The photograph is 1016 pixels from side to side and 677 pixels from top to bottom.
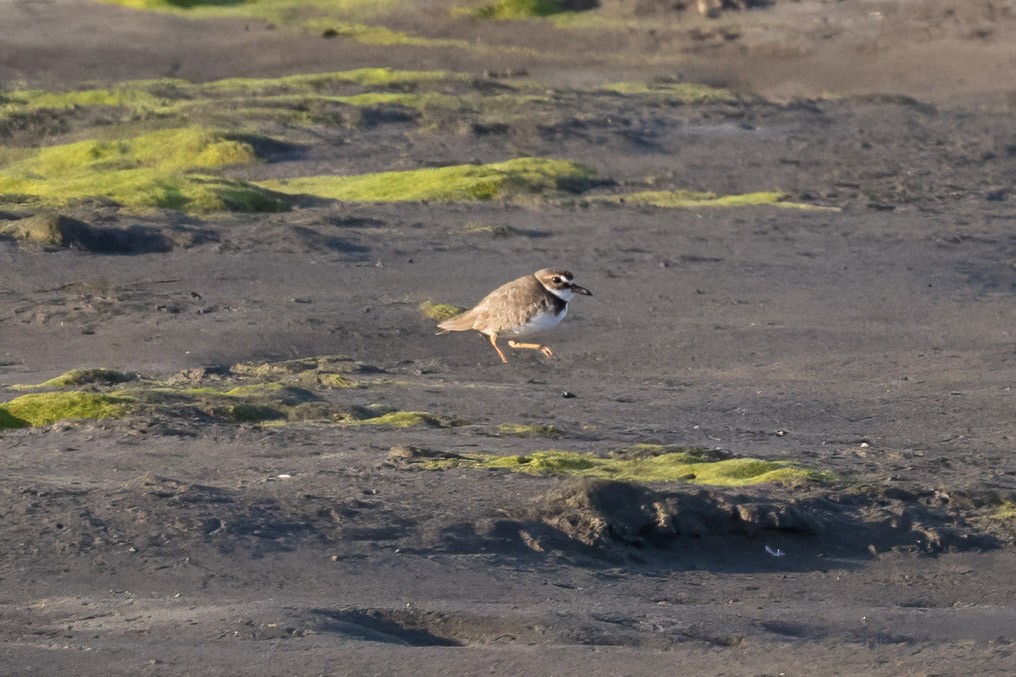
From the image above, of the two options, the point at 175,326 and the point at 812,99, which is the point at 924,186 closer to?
the point at 812,99

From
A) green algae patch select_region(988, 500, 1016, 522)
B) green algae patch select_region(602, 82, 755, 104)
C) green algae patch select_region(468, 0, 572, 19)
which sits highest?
Result: green algae patch select_region(468, 0, 572, 19)

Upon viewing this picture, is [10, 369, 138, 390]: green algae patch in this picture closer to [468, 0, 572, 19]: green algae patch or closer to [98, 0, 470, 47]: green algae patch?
[98, 0, 470, 47]: green algae patch

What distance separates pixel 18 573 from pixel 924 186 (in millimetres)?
16100

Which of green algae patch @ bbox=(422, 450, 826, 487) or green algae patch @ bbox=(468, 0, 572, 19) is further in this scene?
green algae patch @ bbox=(468, 0, 572, 19)

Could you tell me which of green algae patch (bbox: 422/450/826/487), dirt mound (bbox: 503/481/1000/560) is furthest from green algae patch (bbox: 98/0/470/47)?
dirt mound (bbox: 503/481/1000/560)

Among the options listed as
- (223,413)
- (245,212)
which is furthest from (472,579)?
(245,212)

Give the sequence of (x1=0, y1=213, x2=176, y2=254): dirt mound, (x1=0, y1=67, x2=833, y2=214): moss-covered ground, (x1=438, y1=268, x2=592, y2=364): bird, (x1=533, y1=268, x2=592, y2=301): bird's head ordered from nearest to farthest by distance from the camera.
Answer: (x1=438, y1=268, x2=592, y2=364): bird < (x1=533, y1=268, x2=592, y2=301): bird's head < (x1=0, y1=213, x2=176, y2=254): dirt mound < (x1=0, y1=67, x2=833, y2=214): moss-covered ground

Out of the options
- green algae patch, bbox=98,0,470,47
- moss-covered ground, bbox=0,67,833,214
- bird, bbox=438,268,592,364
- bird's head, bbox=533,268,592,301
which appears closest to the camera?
bird, bbox=438,268,592,364

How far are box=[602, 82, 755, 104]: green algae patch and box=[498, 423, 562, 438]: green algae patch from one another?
1661cm

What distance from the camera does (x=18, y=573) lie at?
8.12 metres

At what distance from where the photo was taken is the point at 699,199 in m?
20.8

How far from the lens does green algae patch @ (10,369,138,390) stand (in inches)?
467

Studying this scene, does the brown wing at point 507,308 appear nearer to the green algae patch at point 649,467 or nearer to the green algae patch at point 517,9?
the green algae patch at point 649,467

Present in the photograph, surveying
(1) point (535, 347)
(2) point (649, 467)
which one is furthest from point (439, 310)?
(2) point (649, 467)
